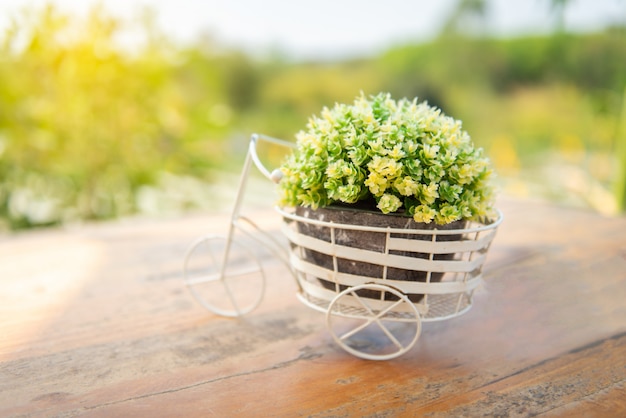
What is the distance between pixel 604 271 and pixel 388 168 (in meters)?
0.83

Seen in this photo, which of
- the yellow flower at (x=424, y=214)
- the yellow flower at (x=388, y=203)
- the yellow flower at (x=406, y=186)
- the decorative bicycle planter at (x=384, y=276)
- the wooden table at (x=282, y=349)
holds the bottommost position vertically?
the wooden table at (x=282, y=349)

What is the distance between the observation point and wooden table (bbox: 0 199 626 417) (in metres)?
0.89

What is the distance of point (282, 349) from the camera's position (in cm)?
108

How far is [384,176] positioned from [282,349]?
36 cm

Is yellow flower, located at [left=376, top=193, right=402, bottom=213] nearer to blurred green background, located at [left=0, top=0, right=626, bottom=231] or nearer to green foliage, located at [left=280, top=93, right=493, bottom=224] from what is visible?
green foliage, located at [left=280, top=93, right=493, bottom=224]

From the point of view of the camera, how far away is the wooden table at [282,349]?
889mm

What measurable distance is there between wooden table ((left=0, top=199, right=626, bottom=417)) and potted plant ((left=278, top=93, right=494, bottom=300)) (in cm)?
16

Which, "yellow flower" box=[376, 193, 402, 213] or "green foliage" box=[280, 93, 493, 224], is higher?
"green foliage" box=[280, 93, 493, 224]

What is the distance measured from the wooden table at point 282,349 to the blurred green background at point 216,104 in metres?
1.03

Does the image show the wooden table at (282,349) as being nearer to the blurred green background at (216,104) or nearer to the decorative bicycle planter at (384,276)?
the decorative bicycle planter at (384,276)

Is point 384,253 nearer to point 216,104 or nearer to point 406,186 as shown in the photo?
point 406,186

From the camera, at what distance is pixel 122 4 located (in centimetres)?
262

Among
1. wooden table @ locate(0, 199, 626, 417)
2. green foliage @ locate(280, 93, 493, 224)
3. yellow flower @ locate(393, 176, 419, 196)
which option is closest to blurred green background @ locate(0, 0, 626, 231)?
wooden table @ locate(0, 199, 626, 417)

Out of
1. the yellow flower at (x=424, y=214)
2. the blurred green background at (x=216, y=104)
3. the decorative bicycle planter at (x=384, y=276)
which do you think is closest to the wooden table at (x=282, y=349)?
the decorative bicycle planter at (x=384, y=276)
